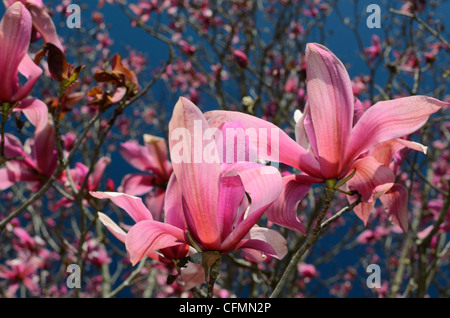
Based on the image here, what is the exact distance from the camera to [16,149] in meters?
1.35

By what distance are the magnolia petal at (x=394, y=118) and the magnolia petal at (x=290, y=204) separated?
119 millimetres

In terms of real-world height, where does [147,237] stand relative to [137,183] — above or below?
above

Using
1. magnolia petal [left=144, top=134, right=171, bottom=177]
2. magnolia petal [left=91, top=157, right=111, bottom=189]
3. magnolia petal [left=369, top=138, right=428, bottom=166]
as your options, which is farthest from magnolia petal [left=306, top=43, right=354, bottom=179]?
magnolia petal [left=91, top=157, right=111, bottom=189]

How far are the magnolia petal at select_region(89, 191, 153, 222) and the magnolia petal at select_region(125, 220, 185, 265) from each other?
0.05 meters

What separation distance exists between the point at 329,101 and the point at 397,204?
0.77 ft

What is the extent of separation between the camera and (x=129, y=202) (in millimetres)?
629

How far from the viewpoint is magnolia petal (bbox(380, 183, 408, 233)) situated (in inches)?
28.4

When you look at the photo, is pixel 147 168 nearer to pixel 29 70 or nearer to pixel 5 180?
pixel 5 180

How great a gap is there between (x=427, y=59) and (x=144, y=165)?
2068 mm

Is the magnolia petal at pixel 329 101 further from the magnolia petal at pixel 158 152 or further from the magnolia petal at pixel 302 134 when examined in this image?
the magnolia petal at pixel 158 152

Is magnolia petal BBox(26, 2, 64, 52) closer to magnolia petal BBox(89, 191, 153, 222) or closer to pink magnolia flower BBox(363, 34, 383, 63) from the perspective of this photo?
magnolia petal BBox(89, 191, 153, 222)

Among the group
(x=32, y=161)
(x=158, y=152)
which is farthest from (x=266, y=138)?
(x=32, y=161)

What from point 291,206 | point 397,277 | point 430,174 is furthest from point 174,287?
point 291,206
